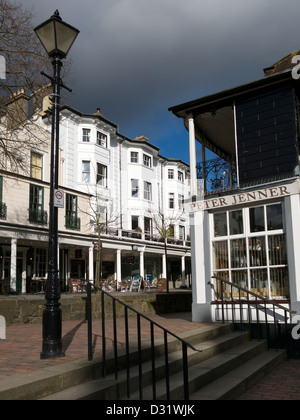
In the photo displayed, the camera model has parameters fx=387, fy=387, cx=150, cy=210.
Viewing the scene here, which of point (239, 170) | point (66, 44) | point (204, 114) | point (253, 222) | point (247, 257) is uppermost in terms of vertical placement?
point (204, 114)

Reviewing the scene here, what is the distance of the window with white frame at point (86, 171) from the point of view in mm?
26547

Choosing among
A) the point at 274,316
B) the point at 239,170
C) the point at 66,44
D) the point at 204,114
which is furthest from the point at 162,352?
the point at 204,114

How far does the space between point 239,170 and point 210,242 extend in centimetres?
195

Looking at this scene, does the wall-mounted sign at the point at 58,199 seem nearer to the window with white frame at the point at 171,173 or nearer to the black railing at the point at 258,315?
the black railing at the point at 258,315

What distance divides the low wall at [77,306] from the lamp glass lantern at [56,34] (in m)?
5.75

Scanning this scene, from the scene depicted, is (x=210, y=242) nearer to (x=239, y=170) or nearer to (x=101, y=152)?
(x=239, y=170)

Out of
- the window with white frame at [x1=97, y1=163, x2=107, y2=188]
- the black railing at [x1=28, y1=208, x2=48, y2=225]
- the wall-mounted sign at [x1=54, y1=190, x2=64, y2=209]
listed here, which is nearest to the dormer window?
the window with white frame at [x1=97, y1=163, x2=107, y2=188]

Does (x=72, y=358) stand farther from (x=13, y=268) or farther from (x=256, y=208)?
(x=13, y=268)

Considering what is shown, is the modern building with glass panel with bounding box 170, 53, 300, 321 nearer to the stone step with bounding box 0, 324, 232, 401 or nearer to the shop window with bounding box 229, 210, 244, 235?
the shop window with bounding box 229, 210, 244, 235

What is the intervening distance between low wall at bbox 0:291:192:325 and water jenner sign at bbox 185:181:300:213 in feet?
12.1

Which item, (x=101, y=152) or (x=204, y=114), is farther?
(x=101, y=152)

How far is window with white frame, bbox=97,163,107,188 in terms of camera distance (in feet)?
91.2

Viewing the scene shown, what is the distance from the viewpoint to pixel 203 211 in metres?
9.78

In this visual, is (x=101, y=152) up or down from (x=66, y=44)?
up
